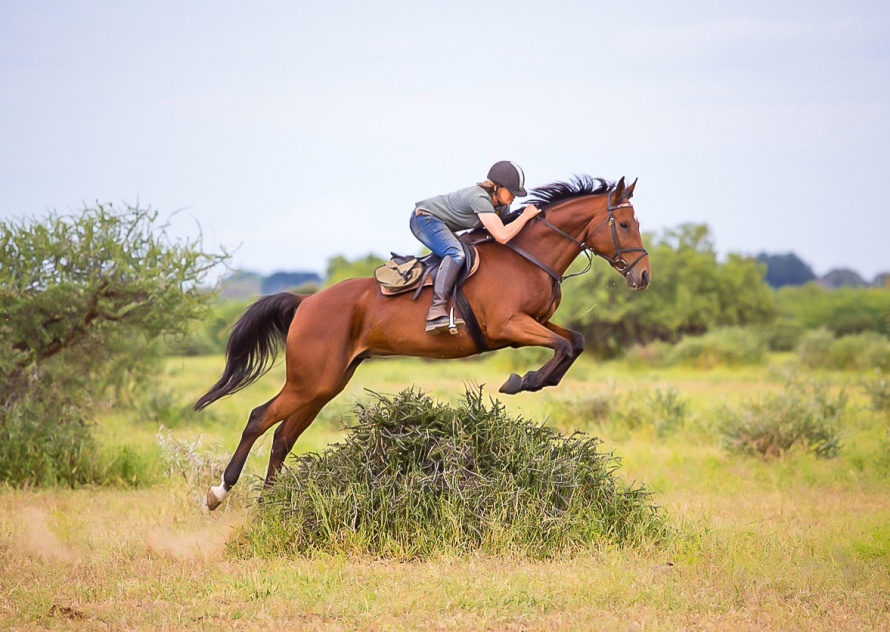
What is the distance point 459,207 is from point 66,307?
6.09 meters

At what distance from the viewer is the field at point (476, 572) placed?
5.79m

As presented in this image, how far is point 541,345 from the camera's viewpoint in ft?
25.2

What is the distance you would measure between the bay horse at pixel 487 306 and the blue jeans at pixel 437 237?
0.87 feet

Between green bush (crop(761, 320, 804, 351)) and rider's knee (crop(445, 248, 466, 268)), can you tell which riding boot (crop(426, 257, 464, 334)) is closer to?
rider's knee (crop(445, 248, 466, 268))

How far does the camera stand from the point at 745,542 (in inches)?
307

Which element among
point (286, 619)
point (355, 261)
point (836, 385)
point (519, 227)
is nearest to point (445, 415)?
point (519, 227)

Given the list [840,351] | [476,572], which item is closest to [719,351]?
[840,351]

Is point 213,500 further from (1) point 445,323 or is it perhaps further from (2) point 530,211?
(2) point 530,211

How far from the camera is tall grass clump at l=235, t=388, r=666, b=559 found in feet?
23.8

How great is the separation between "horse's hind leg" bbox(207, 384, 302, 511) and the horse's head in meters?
2.95

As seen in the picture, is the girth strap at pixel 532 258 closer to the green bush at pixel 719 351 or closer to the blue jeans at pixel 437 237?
the blue jeans at pixel 437 237

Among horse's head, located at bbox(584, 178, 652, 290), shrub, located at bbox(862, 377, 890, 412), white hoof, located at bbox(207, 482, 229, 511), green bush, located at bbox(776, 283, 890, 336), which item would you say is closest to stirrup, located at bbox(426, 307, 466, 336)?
horse's head, located at bbox(584, 178, 652, 290)

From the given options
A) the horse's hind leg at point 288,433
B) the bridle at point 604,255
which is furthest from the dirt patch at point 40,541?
the bridle at point 604,255

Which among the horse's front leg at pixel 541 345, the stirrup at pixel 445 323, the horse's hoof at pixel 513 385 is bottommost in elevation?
the horse's hoof at pixel 513 385
